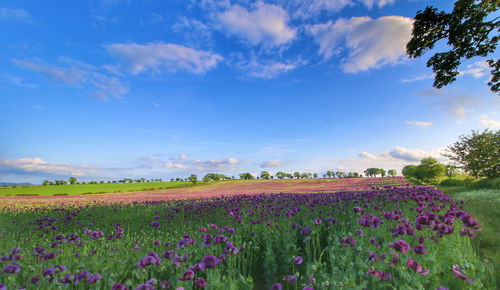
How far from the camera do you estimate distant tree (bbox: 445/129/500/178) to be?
2735 centimetres

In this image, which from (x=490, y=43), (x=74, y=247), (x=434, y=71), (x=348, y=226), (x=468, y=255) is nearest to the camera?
(x=468, y=255)

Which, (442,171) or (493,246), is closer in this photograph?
(493,246)

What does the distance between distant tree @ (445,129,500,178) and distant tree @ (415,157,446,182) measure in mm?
2100

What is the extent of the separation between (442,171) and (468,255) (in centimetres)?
3778

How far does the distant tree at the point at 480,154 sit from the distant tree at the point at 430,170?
2.10 m

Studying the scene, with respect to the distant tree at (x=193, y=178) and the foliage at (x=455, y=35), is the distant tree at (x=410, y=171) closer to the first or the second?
the foliage at (x=455, y=35)

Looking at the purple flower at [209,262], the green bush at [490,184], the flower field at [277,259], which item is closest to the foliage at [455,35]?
the green bush at [490,184]

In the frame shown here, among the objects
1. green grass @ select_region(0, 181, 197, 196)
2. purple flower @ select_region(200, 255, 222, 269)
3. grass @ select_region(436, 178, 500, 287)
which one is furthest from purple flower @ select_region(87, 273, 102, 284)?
green grass @ select_region(0, 181, 197, 196)

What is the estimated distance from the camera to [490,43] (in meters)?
18.4

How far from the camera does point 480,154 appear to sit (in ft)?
94.5

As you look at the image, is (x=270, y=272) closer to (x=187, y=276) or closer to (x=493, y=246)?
(x=187, y=276)

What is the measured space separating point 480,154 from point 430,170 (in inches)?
231

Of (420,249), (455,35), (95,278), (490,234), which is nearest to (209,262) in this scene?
(95,278)

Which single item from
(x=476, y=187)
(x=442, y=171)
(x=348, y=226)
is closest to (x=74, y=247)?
(x=348, y=226)
